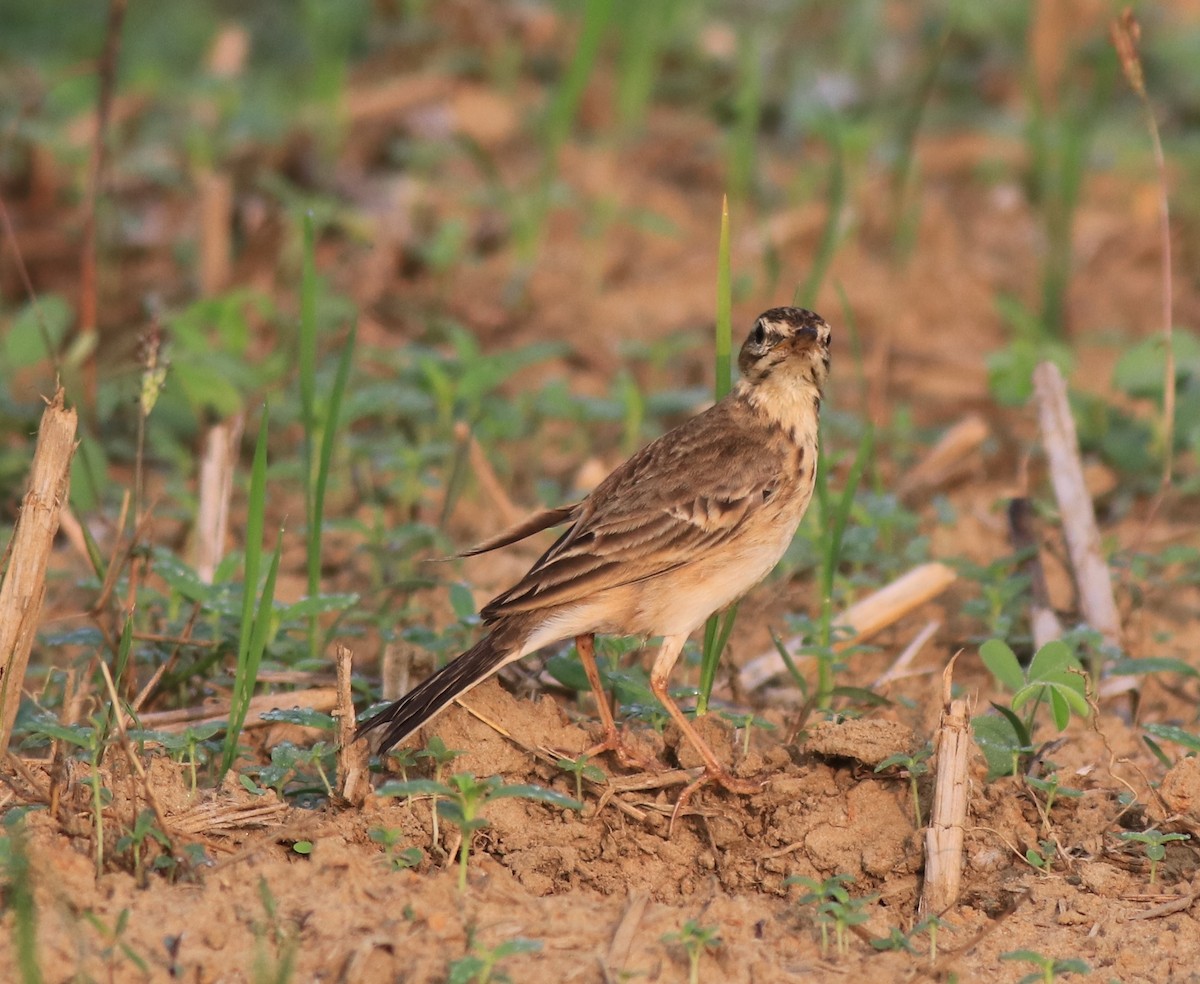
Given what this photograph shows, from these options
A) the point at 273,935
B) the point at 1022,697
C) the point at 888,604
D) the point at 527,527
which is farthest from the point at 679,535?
the point at 273,935

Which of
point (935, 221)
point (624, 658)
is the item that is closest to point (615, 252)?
point (935, 221)

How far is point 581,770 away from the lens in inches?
175

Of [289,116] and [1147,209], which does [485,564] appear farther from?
[1147,209]

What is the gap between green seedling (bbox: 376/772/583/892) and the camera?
401 cm

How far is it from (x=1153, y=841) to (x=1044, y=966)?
71cm

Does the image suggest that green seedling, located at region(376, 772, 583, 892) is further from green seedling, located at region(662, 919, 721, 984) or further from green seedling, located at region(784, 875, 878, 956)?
green seedling, located at region(784, 875, 878, 956)

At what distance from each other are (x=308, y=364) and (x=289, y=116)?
543 cm

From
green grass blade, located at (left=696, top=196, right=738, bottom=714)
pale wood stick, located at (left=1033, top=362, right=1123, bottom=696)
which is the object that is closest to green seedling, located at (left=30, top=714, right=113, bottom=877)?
green grass blade, located at (left=696, top=196, right=738, bottom=714)

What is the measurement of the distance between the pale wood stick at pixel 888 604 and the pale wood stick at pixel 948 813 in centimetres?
139

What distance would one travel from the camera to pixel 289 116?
10.2 m

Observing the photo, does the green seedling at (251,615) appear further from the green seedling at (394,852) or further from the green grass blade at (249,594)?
the green seedling at (394,852)

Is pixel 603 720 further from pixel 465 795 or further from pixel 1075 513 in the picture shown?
pixel 1075 513

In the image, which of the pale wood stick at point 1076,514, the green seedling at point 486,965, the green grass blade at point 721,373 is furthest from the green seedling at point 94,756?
the pale wood stick at point 1076,514

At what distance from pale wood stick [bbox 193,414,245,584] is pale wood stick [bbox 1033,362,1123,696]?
2.97 metres
